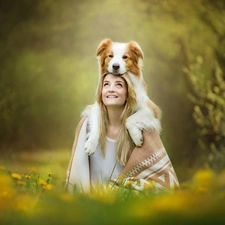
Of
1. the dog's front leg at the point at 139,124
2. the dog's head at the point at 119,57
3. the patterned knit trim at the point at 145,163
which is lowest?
the patterned knit trim at the point at 145,163

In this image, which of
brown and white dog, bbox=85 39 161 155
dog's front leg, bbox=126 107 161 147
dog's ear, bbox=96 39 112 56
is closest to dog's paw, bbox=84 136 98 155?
brown and white dog, bbox=85 39 161 155

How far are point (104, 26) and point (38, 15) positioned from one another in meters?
0.31

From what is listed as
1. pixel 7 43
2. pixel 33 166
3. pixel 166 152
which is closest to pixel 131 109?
pixel 166 152

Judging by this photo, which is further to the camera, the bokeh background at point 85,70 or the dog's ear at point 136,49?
the bokeh background at point 85,70

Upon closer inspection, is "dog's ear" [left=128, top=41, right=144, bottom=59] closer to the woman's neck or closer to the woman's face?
the woman's face

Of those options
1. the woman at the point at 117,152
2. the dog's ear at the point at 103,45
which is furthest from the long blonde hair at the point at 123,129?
the dog's ear at the point at 103,45

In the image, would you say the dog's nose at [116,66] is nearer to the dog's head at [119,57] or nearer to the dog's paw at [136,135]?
the dog's head at [119,57]

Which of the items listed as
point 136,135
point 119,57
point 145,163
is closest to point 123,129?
point 136,135

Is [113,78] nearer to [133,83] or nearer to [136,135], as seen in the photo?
[133,83]

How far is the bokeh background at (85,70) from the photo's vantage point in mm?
2068

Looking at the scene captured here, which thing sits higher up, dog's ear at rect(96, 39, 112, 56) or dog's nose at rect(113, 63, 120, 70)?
dog's ear at rect(96, 39, 112, 56)

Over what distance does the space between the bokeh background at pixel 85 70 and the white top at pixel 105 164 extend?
0.19 m

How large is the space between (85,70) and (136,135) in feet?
1.34

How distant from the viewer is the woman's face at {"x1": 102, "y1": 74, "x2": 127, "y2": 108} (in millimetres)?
1899
